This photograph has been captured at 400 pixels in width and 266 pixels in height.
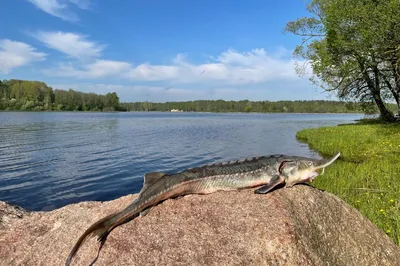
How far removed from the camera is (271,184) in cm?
504

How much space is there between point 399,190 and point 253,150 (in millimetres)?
22184

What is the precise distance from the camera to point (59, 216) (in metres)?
5.85

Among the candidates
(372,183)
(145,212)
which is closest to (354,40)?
(372,183)

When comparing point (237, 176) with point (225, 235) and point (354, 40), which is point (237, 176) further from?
point (354, 40)

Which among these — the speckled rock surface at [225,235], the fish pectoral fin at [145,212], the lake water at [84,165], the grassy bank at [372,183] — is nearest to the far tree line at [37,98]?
the lake water at [84,165]

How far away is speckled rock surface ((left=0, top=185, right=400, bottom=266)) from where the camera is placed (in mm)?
4133

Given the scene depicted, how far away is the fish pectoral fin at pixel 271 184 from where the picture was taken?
4921 millimetres

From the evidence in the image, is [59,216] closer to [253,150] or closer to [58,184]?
[58,184]

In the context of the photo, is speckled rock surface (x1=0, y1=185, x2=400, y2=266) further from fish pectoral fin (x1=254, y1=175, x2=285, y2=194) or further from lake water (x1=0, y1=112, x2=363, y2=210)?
lake water (x1=0, y1=112, x2=363, y2=210)

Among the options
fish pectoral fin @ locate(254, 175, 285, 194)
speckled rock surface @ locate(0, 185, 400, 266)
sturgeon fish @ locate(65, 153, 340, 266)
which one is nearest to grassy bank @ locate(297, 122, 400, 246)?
speckled rock surface @ locate(0, 185, 400, 266)

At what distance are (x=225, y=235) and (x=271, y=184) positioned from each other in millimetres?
1151

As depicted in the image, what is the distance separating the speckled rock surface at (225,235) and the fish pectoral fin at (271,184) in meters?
0.10

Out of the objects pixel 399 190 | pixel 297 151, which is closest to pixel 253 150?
pixel 297 151

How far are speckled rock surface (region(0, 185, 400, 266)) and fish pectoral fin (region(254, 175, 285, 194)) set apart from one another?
0.10 m
